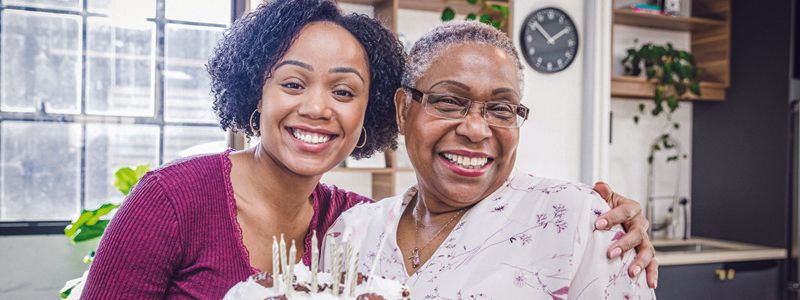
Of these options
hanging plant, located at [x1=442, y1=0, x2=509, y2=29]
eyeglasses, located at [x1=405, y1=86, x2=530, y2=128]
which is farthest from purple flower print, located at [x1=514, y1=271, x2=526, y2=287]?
hanging plant, located at [x1=442, y1=0, x2=509, y2=29]

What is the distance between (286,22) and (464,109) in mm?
417

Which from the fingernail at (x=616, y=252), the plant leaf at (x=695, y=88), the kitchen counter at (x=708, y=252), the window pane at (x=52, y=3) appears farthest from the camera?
Answer: the plant leaf at (x=695, y=88)

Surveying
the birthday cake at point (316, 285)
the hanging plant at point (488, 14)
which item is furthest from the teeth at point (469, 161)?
the hanging plant at point (488, 14)

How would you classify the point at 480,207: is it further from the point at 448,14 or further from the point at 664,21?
the point at 664,21

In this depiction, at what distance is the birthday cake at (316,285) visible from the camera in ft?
2.62

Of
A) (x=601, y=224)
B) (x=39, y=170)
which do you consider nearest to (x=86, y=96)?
(x=39, y=170)

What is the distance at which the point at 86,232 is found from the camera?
2.34 meters

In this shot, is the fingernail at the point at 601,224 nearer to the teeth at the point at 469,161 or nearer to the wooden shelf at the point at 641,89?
Answer: the teeth at the point at 469,161

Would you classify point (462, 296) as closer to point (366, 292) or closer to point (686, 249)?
point (366, 292)

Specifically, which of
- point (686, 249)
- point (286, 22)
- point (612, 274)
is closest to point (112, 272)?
point (286, 22)

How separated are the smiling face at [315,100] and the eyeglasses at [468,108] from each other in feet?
0.63

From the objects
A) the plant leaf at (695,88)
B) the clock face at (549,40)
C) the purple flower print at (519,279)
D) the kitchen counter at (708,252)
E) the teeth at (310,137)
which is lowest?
the kitchen counter at (708,252)

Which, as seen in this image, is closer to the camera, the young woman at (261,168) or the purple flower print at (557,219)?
the purple flower print at (557,219)

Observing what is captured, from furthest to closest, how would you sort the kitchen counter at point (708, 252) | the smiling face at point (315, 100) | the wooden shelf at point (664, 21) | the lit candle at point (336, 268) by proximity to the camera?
the wooden shelf at point (664, 21) < the kitchen counter at point (708, 252) < the smiling face at point (315, 100) < the lit candle at point (336, 268)
